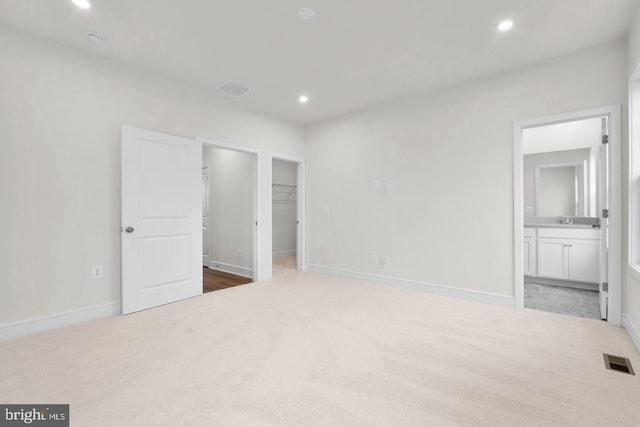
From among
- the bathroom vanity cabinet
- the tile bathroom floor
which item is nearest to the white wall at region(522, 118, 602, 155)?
the bathroom vanity cabinet

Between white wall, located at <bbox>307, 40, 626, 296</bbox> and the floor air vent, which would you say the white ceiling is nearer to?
white wall, located at <bbox>307, 40, 626, 296</bbox>

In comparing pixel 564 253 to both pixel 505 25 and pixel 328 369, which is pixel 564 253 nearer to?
pixel 505 25

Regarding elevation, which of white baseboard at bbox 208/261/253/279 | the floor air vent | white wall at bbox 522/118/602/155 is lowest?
the floor air vent

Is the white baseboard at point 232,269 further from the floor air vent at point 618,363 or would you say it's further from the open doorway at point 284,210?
the floor air vent at point 618,363

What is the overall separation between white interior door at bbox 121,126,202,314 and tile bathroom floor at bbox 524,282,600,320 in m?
4.21

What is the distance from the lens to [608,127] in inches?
111

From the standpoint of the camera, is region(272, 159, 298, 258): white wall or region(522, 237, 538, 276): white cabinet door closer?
region(522, 237, 538, 276): white cabinet door

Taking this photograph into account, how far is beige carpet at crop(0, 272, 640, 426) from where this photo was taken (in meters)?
1.58

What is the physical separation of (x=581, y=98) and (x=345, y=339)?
3.35 m

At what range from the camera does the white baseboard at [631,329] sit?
2307mm

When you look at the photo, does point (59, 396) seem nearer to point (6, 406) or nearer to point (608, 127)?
point (6, 406)

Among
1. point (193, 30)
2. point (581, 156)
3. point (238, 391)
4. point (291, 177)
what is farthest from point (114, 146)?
point (581, 156)

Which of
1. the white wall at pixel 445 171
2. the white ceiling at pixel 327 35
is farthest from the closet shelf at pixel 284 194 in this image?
the white ceiling at pixel 327 35

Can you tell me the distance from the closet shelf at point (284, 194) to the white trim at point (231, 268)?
2.12 metres
